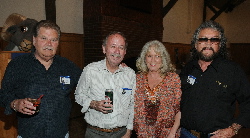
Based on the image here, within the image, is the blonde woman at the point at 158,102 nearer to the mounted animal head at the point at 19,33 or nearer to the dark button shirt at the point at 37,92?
the dark button shirt at the point at 37,92

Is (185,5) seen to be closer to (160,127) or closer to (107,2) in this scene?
(107,2)

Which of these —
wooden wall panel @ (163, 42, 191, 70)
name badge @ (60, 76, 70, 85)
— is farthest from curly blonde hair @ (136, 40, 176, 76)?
wooden wall panel @ (163, 42, 191, 70)

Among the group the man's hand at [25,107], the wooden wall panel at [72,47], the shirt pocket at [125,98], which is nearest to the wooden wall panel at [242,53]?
the wooden wall panel at [72,47]

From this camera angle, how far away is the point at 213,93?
1.80m

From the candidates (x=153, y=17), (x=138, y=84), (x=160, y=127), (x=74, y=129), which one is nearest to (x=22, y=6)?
(x=74, y=129)

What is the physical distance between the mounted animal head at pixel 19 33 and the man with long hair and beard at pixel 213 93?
205 centimetres

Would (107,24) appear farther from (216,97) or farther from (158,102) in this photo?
(216,97)

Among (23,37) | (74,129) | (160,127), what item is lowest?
(74,129)

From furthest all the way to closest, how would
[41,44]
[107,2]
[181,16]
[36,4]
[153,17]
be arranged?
[181,16] < [153,17] < [107,2] < [36,4] < [41,44]

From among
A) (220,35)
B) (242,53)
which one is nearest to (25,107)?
(220,35)

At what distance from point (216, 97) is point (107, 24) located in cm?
388

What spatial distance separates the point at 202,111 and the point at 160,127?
43cm

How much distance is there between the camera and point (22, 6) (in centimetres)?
404

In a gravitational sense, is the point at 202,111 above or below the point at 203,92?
below
